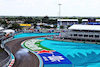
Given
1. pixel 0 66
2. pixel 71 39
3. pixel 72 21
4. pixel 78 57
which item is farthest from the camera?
pixel 72 21

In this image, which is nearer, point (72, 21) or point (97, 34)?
point (97, 34)

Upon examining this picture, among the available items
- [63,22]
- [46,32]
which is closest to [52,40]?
[46,32]

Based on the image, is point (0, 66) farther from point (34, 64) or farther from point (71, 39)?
point (71, 39)

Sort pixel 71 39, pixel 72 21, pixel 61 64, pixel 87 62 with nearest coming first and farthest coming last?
pixel 61 64 → pixel 87 62 → pixel 71 39 → pixel 72 21

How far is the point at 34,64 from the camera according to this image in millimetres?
29500

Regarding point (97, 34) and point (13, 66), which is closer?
point (13, 66)

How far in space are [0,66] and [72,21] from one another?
373 ft

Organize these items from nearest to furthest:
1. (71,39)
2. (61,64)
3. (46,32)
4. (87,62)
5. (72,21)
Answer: (61,64) → (87,62) → (71,39) → (46,32) → (72,21)

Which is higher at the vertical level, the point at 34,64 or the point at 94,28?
the point at 94,28

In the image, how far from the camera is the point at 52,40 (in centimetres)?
6225

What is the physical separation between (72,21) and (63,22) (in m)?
9.02

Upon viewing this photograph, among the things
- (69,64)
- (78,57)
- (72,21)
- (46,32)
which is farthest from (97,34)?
(72,21)

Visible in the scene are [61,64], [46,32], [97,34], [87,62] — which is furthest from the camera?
[46,32]

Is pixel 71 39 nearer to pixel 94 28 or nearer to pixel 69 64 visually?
pixel 94 28
